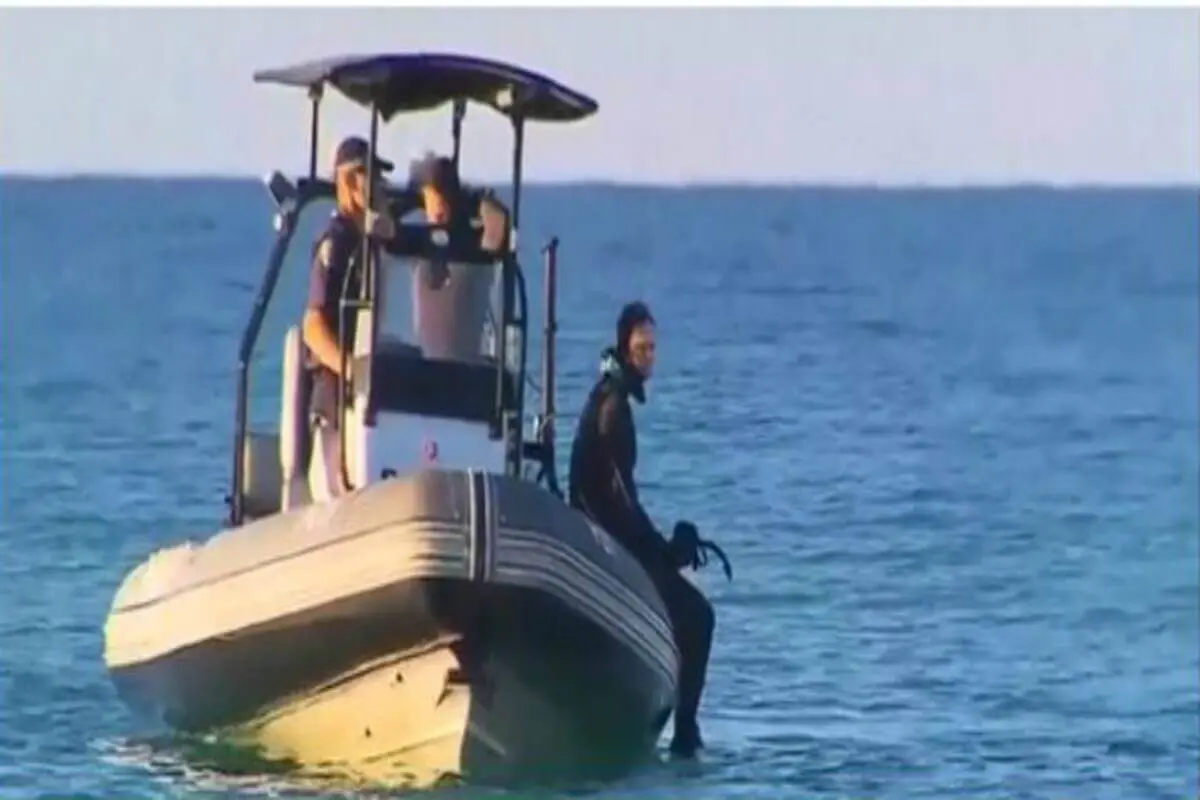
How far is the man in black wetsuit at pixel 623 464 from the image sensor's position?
13.7m

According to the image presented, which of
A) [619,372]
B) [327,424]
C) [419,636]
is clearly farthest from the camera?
[619,372]

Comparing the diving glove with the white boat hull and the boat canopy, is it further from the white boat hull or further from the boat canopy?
the boat canopy

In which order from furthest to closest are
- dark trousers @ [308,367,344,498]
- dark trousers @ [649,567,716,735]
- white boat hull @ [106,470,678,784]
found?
dark trousers @ [649,567,716,735] → dark trousers @ [308,367,344,498] → white boat hull @ [106,470,678,784]

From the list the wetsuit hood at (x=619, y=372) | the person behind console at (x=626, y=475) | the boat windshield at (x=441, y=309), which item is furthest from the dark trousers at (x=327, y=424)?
the wetsuit hood at (x=619, y=372)

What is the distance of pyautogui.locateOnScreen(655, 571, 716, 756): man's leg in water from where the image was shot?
1405 cm

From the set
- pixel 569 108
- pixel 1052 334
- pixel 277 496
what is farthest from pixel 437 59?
pixel 1052 334

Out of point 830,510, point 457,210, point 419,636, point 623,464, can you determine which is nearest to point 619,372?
point 623,464

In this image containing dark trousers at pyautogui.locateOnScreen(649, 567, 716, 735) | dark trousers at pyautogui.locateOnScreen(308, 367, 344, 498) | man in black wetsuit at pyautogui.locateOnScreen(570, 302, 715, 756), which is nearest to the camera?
dark trousers at pyautogui.locateOnScreen(308, 367, 344, 498)

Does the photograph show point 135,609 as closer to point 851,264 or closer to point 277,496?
point 277,496

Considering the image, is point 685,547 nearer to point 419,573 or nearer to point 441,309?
point 441,309

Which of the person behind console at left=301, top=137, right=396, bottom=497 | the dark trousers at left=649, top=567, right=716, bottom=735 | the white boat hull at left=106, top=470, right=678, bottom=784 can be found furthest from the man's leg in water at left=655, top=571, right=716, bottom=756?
the person behind console at left=301, top=137, right=396, bottom=497

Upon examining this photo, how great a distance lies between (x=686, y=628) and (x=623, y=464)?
707mm

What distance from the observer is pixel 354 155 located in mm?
13578

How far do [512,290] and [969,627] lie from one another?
6.08 meters
